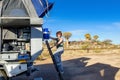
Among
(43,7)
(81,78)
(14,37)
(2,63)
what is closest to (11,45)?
(14,37)

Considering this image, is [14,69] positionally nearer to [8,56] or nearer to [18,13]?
[8,56]

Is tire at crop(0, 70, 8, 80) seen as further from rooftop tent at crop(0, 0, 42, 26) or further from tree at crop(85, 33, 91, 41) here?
tree at crop(85, 33, 91, 41)

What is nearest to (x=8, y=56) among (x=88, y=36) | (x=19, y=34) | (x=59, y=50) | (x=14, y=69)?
(x=14, y=69)

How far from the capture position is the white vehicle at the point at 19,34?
30.2 ft

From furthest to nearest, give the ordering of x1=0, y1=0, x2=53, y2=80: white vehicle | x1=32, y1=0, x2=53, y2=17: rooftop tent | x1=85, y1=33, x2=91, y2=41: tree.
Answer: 1. x1=85, y1=33, x2=91, y2=41: tree
2. x1=32, y1=0, x2=53, y2=17: rooftop tent
3. x1=0, y1=0, x2=53, y2=80: white vehicle

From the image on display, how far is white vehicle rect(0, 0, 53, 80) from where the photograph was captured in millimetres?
9219

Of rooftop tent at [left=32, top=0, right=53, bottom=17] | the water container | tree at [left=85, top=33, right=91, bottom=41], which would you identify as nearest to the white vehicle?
rooftop tent at [left=32, top=0, right=53, bottom=17]

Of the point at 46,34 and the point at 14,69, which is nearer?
the point at 14,69

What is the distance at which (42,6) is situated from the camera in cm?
1024

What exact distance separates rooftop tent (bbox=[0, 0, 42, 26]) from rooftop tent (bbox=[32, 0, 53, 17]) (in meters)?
0.29

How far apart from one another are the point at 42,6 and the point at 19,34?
1217 mm

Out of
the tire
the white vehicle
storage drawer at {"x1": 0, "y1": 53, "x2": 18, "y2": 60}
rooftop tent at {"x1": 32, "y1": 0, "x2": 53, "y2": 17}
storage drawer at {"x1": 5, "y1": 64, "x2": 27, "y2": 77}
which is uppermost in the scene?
rooftop tent at {"x1": 32, "y1": 0, "x2": 53, "y2": 17}

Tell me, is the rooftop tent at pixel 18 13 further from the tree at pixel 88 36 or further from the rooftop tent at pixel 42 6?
the tree at pixel 88 36

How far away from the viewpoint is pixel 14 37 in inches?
392
